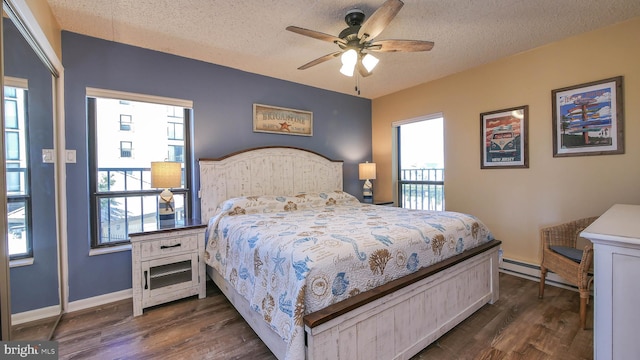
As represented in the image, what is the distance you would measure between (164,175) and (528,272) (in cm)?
402

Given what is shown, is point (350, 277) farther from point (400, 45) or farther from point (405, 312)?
point (400, 45)

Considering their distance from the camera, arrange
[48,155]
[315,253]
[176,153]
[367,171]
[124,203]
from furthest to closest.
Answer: [367,171] < [176,153] < [124,203] < [48,155] < [315,253]

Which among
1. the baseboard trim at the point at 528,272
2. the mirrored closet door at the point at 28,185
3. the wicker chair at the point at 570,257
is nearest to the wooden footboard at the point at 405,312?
the wicker chair at the point at 570,257

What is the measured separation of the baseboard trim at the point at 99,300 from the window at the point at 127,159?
1.61 feet

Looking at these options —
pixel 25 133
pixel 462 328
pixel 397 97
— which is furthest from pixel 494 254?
pixel 25 133

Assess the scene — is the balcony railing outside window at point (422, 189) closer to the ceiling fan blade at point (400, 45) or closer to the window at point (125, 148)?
the ceiling fan blade at point (400, 45)

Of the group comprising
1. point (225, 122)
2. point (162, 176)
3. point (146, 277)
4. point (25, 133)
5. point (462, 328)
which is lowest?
point (462, 328)

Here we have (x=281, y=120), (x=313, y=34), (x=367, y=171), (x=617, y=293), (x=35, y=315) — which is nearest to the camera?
(x=617, y=293)

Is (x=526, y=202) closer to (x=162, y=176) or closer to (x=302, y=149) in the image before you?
(x=302, y=149)

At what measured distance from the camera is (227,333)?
2010 millimetres

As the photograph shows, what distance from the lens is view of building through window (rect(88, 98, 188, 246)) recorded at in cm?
265

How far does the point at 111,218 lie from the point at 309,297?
2558mm

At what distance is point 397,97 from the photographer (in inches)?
171

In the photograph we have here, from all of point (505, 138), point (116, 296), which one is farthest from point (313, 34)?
point (116, 296)
